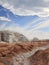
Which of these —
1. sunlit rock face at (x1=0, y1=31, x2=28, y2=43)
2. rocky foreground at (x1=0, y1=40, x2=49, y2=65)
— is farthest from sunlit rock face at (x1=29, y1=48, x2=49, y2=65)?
sunlit rock face at (x1=0, y1=31, x2=28, y2=43)

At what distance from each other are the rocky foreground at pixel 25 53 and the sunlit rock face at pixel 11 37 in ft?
1.26

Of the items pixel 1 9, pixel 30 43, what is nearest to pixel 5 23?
pixel 1 9

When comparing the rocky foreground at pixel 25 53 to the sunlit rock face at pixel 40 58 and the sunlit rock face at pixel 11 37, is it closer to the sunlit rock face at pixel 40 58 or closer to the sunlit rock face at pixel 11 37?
the sunlit rock face at pixel 40 58

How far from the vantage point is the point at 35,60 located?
9.70 meters

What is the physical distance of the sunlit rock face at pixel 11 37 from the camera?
11.0 m

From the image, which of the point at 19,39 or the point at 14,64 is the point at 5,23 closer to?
the point at 19,39

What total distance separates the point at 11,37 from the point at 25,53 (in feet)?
4.26

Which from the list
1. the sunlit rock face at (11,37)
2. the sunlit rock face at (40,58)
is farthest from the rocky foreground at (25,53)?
the sunlit rock face at (11,37)

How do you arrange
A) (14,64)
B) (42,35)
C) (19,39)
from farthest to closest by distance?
(19,39) → (42,35) → (14,64)

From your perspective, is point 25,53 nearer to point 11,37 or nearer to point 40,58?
point 40,58

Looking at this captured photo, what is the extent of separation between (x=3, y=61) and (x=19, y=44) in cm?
143

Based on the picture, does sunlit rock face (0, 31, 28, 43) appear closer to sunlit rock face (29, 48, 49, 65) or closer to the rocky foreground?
the rocky foreground

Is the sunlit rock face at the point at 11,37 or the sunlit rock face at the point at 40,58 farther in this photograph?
the sunlit rock face at the point at 11,37

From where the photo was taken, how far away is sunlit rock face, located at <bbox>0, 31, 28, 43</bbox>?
11.0 m
